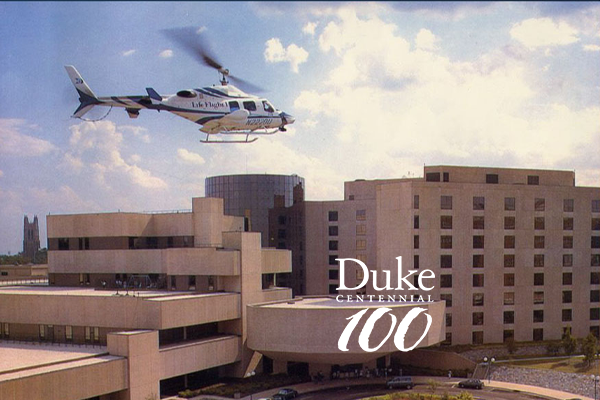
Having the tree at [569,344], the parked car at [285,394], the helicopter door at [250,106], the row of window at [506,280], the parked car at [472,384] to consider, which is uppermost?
the helicopter door at [250,106]

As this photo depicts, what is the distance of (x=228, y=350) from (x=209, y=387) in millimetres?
4738

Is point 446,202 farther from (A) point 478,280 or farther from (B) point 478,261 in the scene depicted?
(A) point 478,280

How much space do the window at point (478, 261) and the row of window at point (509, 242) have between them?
125 cm

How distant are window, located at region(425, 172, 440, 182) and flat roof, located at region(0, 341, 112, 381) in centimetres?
5096

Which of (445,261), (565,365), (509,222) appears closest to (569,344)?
(565,365)

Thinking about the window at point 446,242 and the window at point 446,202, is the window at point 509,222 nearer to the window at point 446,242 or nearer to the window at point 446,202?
the window at point 446,202

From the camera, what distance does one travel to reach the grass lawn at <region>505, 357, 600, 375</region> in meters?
73.8

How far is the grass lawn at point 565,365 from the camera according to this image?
73.8m

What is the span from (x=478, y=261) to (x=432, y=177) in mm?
13679

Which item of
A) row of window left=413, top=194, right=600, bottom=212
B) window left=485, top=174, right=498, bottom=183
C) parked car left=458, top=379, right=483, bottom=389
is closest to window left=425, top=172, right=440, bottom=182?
row of window left=413, top=194, right=600, bottom=212

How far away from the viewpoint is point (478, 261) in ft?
279

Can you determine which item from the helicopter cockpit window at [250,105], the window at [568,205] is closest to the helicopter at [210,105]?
the helicopter cockpit window at [250,105]

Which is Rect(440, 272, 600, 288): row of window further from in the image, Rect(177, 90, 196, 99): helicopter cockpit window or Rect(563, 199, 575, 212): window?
Rect(177, 90, 196, 99): helicopter cockpit window

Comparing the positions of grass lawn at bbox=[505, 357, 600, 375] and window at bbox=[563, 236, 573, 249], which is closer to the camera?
grass lawn at bbox=[505, 357, 600, 375]
